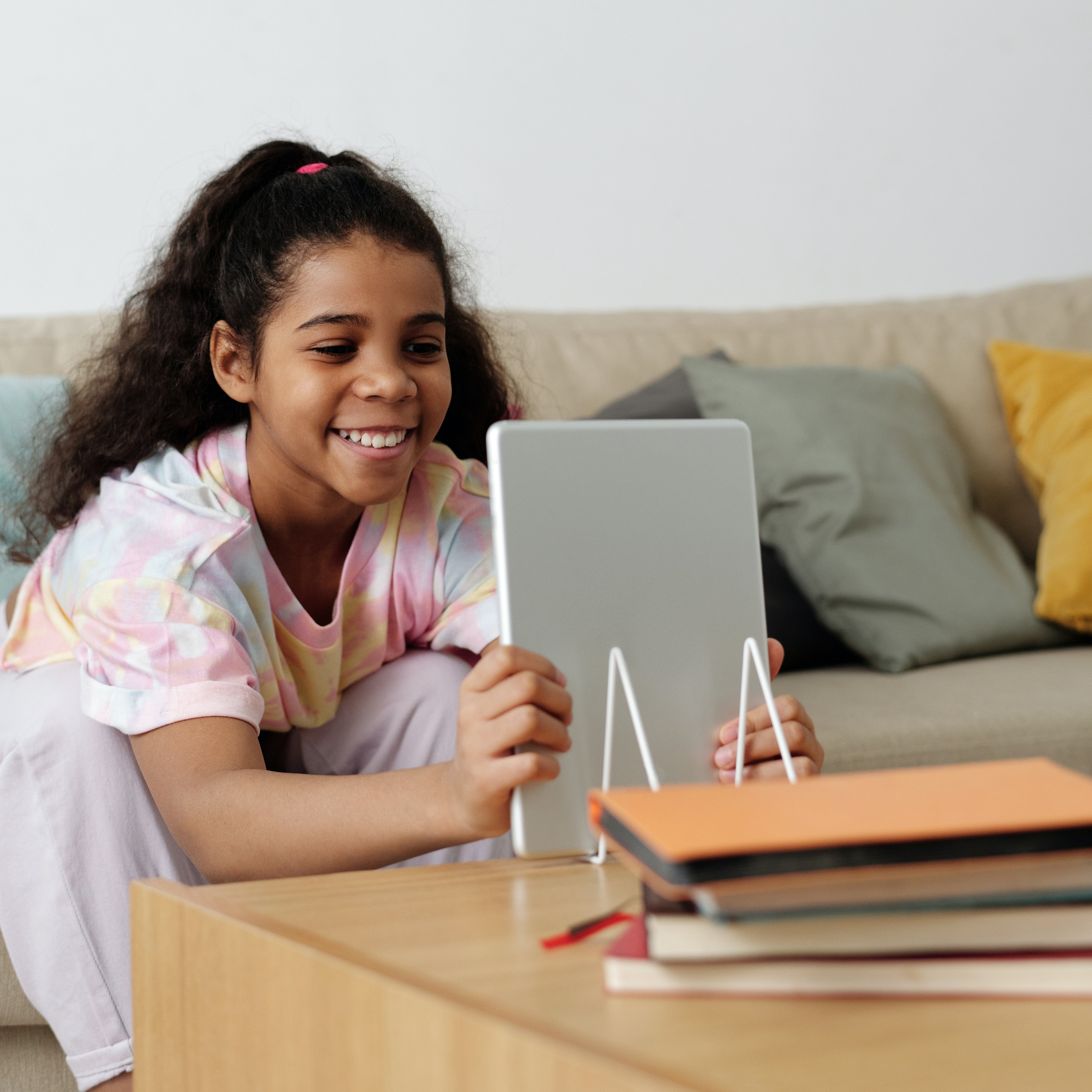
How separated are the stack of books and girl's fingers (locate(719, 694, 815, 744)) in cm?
29

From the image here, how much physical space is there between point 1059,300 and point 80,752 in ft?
5.40

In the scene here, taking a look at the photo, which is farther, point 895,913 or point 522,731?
point 522,731

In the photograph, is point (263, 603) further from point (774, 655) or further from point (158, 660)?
point (774, 655)

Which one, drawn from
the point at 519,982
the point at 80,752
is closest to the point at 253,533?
the point at 80,752

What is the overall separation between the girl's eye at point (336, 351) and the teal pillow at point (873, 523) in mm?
672

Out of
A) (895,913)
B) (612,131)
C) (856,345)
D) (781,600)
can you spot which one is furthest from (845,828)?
(612,131)

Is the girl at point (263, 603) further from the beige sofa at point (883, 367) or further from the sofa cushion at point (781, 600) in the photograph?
the sofa cushion at point (781, 600)

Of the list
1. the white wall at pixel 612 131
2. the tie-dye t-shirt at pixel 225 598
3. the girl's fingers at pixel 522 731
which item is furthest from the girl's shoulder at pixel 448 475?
the white wall at pixel 612 131

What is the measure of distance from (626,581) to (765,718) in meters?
0.13

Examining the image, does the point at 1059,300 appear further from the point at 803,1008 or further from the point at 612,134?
the point at 803,1008

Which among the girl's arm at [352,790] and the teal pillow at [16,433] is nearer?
the girl's arm at [352,790]

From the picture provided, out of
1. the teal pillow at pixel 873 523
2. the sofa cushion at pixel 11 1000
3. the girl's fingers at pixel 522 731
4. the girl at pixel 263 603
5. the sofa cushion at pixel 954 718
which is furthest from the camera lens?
the teal pillow at pixel 873 523

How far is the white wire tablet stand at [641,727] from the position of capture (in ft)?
2.39

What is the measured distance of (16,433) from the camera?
1.29m
